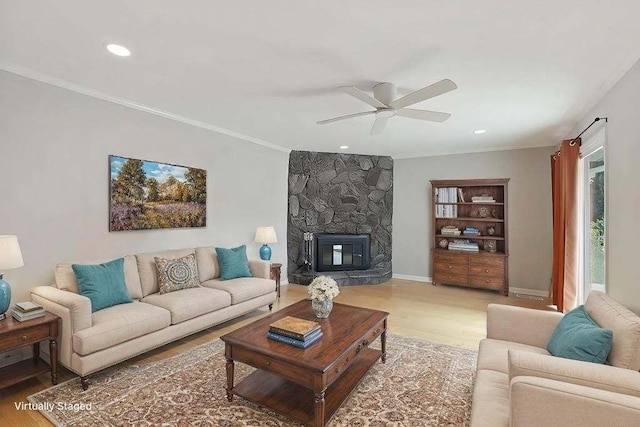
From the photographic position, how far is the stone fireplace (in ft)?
19.7

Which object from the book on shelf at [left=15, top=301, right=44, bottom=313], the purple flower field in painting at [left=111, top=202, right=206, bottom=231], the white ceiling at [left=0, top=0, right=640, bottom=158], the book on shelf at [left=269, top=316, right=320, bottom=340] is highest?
the white ceiling at [left=0, top=0, right=640, bottom=158]

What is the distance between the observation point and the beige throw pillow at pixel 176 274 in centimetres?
343

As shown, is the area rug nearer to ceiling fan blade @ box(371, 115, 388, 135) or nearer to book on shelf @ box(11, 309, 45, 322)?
book on shelf @ box(11, 309, 45, 322)

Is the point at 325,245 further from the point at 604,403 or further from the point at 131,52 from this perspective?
the point at 604,403

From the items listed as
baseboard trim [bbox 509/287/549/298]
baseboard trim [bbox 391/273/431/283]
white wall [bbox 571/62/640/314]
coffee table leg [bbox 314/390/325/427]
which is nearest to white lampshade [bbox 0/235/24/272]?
coffee table leg [bbox 314/390/325/427]

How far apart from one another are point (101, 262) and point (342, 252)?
3978mm

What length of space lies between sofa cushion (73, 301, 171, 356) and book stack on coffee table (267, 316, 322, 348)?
1.23 metres

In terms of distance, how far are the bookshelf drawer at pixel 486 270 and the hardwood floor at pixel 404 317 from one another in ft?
1.06

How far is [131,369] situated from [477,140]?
529 cm

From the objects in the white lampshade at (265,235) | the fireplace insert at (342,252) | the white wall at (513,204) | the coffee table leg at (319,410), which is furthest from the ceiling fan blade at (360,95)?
the white wall at (513,204)

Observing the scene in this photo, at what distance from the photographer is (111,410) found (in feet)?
7.10

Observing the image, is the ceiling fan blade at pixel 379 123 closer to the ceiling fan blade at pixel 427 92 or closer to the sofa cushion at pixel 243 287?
the ceiling fan blade at pixel 427 92

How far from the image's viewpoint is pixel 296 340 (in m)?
2.15

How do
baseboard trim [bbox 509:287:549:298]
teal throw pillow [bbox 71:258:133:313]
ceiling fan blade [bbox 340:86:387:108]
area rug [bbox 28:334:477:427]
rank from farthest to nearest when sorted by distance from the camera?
baseboard trim [bbox 509:287:549:298] → teal throw pillow [bbox 71:258:133:313] → ceiling fan blade [bbox 340:86:387:108] → area rug [bbox 28:334:477:427]
